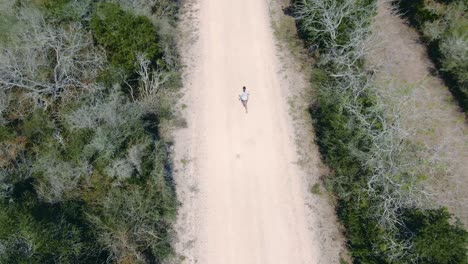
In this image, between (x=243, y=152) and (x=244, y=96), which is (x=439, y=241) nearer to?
(x=243, y=152)

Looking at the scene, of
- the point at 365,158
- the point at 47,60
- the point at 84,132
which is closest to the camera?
the point at 365,158

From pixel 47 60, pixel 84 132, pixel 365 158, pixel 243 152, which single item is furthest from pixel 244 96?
pixel 47 60

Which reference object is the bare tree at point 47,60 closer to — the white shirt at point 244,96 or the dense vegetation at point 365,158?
the white shirt at point 244,96

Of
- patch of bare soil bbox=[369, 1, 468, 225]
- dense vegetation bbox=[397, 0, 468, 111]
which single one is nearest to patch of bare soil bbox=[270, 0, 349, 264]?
patch of bare soil bbox=[369, 1, 468, 225]

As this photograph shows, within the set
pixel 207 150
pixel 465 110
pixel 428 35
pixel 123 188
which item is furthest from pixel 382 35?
pixel 123 188

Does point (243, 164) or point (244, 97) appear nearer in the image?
point (243, 164)

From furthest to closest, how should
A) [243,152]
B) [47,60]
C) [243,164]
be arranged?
1. [47,60]
2. [243,152]
3. [243,164]

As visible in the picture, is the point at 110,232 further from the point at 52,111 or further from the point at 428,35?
the point at 428,35
